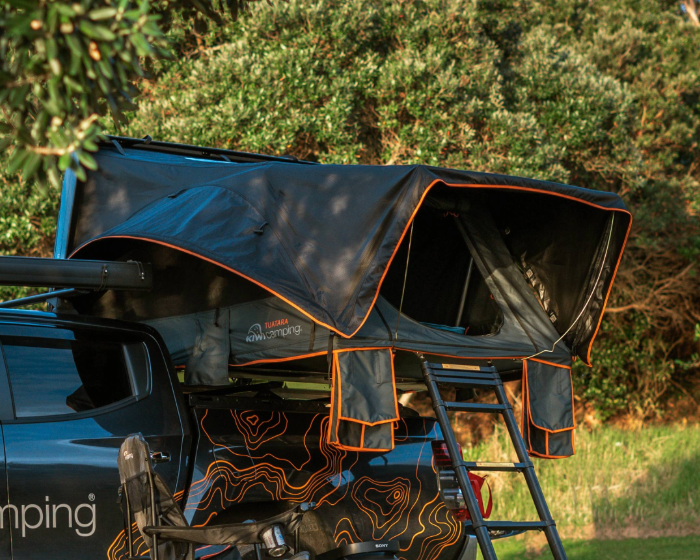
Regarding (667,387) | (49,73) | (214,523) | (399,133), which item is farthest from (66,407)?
(667,387)

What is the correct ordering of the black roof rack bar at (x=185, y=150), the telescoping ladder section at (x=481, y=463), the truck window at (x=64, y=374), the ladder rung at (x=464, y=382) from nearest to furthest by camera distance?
the truck window at (x=64, y=374), the telescoping ladder section at (x=481, y=463), the ladder rung at (x=464, y=382), the black roof rack bar at (x=185, y=150)

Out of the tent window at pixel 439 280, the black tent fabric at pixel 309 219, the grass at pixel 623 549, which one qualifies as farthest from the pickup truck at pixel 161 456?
the grass at pixel 623 549

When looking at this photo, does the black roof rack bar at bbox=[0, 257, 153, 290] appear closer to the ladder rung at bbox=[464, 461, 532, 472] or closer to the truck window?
the truck window

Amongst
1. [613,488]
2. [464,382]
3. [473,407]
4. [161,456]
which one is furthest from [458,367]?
[613,488]

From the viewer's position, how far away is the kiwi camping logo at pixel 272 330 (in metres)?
4.47

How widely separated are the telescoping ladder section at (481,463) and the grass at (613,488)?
5026mm

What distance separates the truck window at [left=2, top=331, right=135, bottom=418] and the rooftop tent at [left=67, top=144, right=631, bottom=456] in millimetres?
526

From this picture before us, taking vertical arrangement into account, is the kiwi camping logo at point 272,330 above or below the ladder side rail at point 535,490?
above

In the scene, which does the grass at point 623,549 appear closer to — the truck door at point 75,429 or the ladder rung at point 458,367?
the ladder rung at point 458,367

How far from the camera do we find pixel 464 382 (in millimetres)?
4633

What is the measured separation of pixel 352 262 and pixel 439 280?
6.50 ft

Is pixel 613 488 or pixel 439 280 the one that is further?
pixel 613 488

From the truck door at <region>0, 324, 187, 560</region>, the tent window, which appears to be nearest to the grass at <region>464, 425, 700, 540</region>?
the tent window

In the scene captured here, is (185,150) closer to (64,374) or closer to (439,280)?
(439,280)
